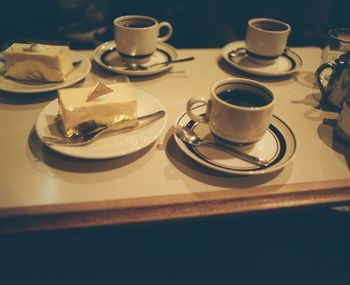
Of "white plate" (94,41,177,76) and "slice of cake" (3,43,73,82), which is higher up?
"slice of cake" (3,43,73,82)

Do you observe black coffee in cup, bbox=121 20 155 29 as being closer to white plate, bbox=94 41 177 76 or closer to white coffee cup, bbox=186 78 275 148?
white plate, bbox=94 41 177 76

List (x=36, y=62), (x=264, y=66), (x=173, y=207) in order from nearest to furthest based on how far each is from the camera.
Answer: (x=173, y=207) → (x=36, y=62) → (x=264, y=66)

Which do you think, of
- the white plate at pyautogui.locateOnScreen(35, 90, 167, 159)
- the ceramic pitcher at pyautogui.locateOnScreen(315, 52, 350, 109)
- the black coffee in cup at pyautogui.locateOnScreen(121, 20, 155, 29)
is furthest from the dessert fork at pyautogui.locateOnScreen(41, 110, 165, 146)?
the ceramic pitcher at pyautogui.locateOnScreen(315, 52, 350, 109)

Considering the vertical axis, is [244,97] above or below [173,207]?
above

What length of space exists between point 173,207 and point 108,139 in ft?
0.68

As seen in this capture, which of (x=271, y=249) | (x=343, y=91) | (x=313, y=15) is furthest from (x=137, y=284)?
(x=313, y=15)

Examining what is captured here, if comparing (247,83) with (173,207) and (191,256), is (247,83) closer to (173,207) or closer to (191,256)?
(173,207)

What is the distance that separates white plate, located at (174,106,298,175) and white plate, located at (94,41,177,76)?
285 mm

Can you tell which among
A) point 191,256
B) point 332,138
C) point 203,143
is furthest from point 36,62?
point 332,138

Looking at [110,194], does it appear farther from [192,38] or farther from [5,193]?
[192,38]

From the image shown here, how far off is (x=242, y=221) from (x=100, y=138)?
549mm

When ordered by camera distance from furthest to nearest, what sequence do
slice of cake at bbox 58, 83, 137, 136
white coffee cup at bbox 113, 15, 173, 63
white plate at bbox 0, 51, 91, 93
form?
white coffee cup at bbox 113, 15, 173, 63 → white plate at bbox 0, 51, 91, 93 → slice of cake at bbox 58, 83, 137, 136

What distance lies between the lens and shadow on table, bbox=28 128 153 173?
2.19 ft

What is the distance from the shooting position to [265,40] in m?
1.03
